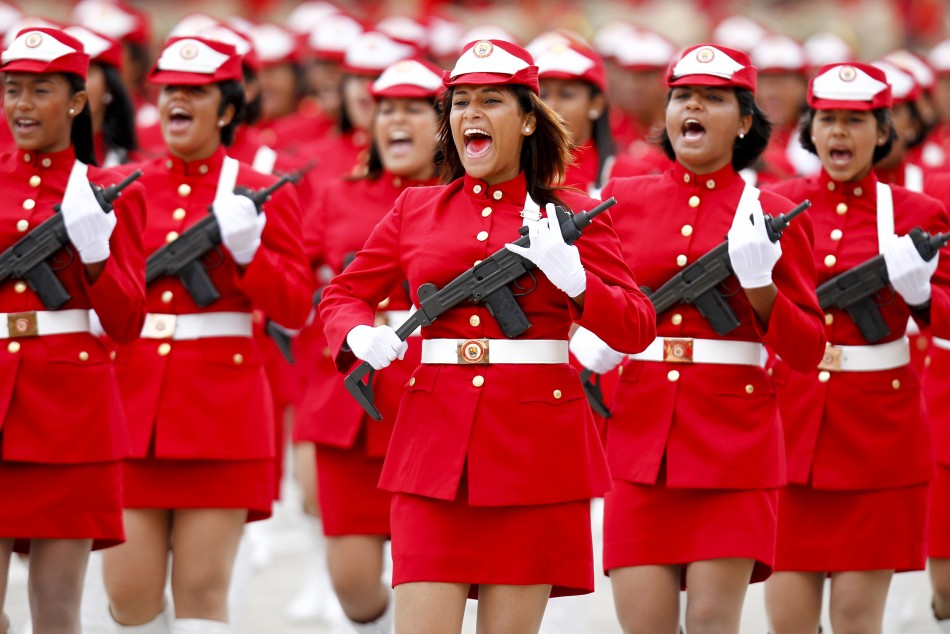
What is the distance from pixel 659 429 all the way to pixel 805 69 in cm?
659

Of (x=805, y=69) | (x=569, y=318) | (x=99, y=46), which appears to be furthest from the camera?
(x=805, y=69)

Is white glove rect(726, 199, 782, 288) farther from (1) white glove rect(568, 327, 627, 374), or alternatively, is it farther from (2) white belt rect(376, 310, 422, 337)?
(2) white belt rect(376, 310, 422, 337)

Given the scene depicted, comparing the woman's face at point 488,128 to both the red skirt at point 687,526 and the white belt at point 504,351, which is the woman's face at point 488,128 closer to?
the white belt at point 504,351

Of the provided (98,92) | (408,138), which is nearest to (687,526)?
(408,138)

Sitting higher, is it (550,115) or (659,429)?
(550,115)

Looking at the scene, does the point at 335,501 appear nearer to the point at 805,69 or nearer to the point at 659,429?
the point at 659,429

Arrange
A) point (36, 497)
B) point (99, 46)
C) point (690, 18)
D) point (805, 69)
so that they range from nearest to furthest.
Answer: point (36, 497)
point (99, 46)
point (805, 69)
point (690, 18)

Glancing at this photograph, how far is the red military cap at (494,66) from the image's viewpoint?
655 centimetres

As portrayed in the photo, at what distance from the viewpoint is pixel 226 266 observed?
26.3ft

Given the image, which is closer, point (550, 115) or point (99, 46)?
point (550, 115)

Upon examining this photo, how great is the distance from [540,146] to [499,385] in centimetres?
83

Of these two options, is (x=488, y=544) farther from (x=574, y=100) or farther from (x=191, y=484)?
(x=574, y=100)

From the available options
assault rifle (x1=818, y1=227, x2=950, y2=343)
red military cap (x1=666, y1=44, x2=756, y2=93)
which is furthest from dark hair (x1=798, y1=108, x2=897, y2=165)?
red military cap (x1=666, y1=44, x2=756, y2=93)

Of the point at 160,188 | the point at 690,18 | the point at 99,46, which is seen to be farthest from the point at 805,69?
the point at 690,18
